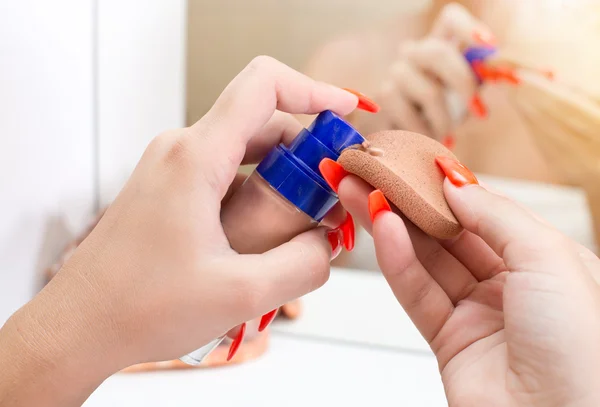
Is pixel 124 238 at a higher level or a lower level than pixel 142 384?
higher

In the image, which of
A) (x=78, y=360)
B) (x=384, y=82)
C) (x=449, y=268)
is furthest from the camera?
(x=384, y=82)

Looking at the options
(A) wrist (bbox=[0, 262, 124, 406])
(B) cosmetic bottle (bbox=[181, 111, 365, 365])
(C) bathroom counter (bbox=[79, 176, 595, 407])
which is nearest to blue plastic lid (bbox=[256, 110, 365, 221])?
(B) cosmetic bottle (bbox=[181, 111, 365, 365])

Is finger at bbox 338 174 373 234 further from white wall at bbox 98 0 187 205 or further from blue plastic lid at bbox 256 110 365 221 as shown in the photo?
white wall at bbox 98 0 187 205

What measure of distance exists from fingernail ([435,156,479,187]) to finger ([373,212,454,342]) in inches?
2.1

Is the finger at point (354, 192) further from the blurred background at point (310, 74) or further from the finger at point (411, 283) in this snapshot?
the blurred background at point (310, 74)

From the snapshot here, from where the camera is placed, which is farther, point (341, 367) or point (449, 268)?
point (341, 367)

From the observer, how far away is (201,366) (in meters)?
0.64

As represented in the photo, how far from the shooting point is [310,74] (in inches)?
29.4

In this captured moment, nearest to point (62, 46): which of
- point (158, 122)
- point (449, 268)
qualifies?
point (158, 122)

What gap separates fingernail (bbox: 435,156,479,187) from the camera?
376 millimetres

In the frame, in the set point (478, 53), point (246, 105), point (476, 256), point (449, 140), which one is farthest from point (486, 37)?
point (246, 105)

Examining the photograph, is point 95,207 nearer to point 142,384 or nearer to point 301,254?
point 142,384

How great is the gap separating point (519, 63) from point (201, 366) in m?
0.55

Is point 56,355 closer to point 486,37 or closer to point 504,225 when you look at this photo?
point 504,225
